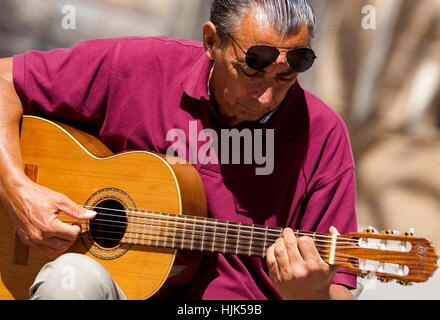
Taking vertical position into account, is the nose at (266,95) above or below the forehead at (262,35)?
below

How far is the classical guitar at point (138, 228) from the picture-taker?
1981mm

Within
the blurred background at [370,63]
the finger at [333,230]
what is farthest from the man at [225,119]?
the blurred background at [370,63]

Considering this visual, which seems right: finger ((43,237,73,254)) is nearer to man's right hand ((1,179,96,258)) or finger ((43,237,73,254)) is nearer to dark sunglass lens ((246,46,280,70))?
man's right hand ((1,179,96,258))

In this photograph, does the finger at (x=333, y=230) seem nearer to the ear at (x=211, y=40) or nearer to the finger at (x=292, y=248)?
the finger at (x=292, y=248)

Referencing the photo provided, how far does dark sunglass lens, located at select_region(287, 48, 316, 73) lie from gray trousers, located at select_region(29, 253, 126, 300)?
90 centimetres

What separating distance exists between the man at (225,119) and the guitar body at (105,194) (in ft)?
0.24

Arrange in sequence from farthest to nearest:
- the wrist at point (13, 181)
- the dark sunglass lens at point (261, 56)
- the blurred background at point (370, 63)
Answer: the blurred background at point (370, 63) → the wrist at point (13, 181) → the dark sunglass lens at point (261, 56)

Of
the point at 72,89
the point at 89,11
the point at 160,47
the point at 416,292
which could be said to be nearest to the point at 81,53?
the point at 72,89

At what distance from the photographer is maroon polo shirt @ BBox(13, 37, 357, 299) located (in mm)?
2232

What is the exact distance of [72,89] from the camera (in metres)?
2.40

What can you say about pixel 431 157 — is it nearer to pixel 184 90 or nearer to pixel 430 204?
pixel 430 204

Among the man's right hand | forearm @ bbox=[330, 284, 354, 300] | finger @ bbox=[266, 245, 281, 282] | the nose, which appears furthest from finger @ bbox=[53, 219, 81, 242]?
forearm @ bbox=[330, 284, 354, 300]

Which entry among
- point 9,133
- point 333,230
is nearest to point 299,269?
point 333,230

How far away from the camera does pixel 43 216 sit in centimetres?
223
